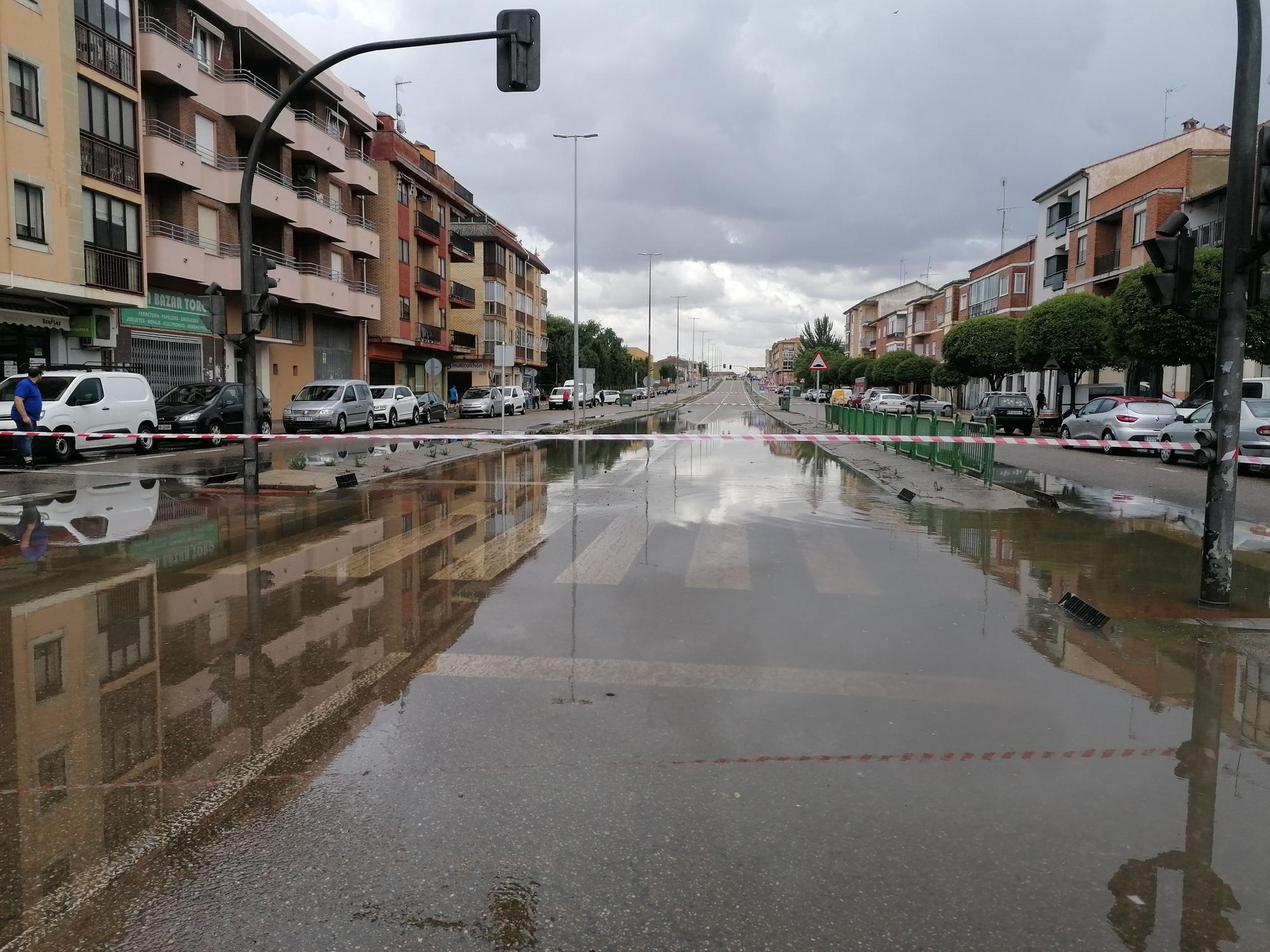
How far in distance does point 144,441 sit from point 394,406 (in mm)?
15311

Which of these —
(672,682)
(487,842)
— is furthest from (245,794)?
(672,682)

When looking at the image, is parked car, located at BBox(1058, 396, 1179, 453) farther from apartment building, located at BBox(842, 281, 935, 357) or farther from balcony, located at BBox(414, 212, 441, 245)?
apartment building, located at BBox(842, 281, 935, 357)

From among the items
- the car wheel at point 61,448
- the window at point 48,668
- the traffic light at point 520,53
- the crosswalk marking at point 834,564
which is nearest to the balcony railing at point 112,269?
the car wheel at point 61,448

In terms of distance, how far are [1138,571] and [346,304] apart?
3662 cm

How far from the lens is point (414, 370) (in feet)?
185

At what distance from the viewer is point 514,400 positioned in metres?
51.3

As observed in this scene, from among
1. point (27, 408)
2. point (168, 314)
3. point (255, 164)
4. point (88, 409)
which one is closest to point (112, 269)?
point (168, 314)

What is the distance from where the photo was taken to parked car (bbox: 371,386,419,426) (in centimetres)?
3625

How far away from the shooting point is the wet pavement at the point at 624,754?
309 cm

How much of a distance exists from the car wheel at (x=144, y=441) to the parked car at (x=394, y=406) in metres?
13.5

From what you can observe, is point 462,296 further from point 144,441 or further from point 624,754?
point 624,754

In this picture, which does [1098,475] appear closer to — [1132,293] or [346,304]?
[1132,293]

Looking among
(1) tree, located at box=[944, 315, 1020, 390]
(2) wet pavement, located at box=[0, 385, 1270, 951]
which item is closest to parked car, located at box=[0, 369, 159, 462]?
(2) wet pavement, located at box=[0, 385, 1270, 951]

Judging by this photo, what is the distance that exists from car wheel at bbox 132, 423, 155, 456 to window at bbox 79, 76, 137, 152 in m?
9.39
